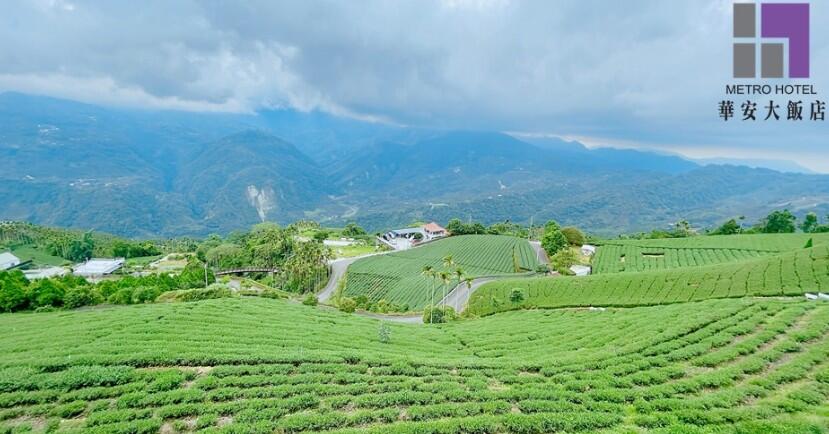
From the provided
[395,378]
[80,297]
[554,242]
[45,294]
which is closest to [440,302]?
[554,242]

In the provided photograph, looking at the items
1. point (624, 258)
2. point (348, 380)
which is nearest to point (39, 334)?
point (348, 380)

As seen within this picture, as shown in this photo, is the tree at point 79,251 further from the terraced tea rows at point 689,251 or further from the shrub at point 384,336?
the terraced tea rows at point 689,251

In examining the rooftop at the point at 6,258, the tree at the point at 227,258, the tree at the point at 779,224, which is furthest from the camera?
the tree at the point at 779,224

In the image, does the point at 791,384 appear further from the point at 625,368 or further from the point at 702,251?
the point at 702,251

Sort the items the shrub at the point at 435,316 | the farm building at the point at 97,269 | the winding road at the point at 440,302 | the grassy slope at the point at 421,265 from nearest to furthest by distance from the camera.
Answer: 1. the shrub at the point at 435,316
2. the winding road at the point at 440,302
3. the grassy slope at the point at 421,265
4. the farm building at the point at 97,269

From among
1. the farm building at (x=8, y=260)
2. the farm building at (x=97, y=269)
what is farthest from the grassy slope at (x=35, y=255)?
the farm building at (x=97, y=269)

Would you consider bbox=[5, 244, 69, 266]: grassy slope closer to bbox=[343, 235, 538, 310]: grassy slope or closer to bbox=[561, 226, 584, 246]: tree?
bbox=[343, 235, 538, 310]: grassy slope
